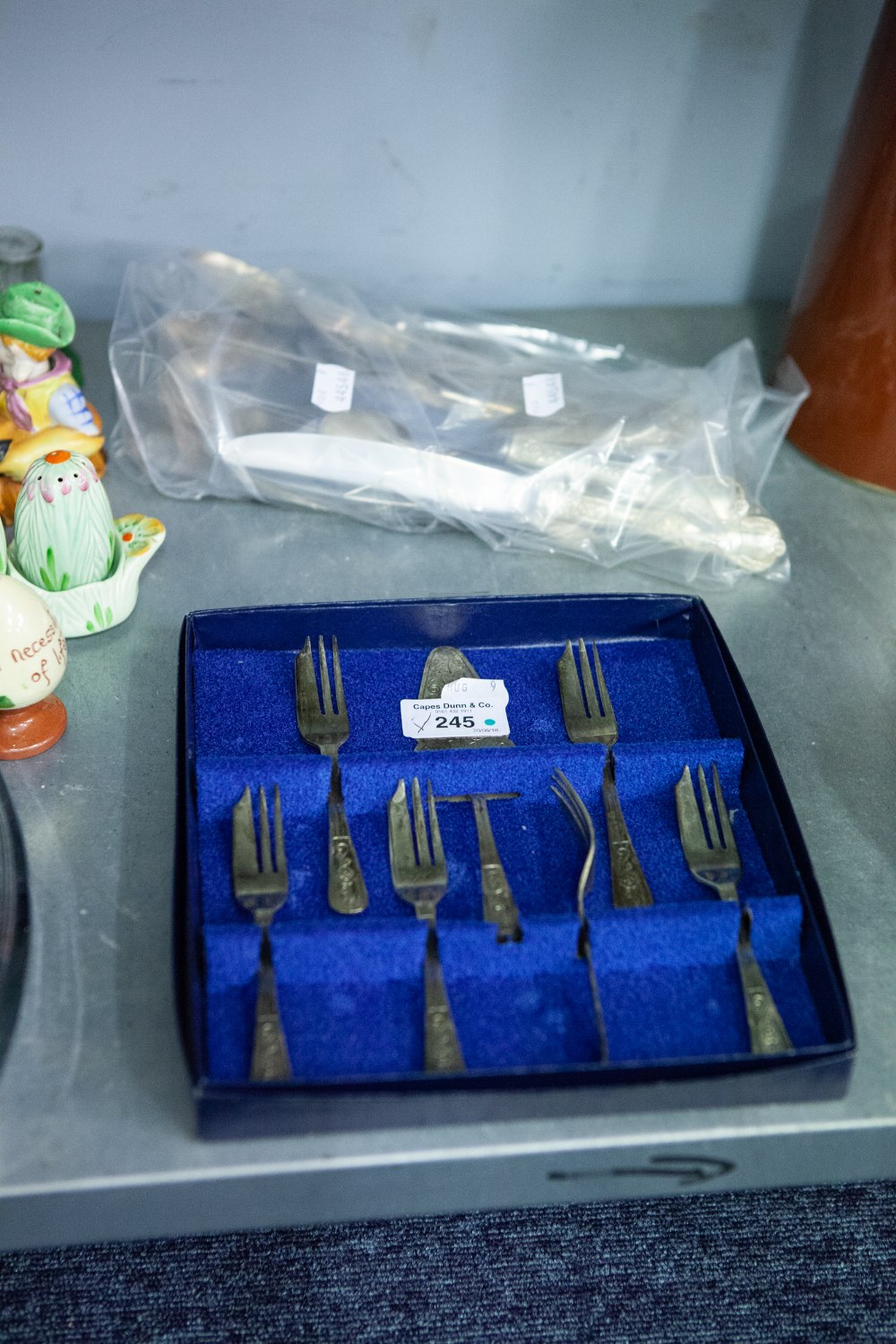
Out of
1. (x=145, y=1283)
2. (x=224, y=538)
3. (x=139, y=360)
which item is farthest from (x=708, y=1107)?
(x=139, y=360)

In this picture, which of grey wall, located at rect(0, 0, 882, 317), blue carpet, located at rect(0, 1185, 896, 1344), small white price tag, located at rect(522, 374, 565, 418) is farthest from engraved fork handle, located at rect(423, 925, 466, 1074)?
grey wall, located at rect(0, 0, 882, 317)

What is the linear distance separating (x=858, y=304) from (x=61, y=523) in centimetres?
67

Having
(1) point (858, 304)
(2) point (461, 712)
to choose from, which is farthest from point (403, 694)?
(1) point (858, 304)

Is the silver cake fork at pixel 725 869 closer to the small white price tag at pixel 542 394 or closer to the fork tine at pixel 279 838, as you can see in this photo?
the fork tine at pixel 279 838

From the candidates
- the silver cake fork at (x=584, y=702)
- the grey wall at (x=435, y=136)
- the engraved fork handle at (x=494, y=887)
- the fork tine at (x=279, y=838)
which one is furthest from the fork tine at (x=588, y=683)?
the grey wall at (x=435, y=136)

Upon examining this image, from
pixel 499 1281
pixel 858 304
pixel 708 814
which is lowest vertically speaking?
pixel 499 1281

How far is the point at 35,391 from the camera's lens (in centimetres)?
95

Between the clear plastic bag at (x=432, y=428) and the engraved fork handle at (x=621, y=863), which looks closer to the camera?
the engraved fork handle at (x=621, y=863)

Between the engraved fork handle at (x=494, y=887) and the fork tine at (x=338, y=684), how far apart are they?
0.11m

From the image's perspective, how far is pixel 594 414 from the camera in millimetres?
1045

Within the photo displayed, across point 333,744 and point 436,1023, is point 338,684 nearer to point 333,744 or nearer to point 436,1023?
point 333,744

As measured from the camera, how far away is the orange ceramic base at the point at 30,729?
79 cm

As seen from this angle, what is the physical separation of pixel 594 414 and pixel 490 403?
0.09m

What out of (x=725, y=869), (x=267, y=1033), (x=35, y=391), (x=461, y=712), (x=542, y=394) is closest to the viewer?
(x=267, y=1033)
